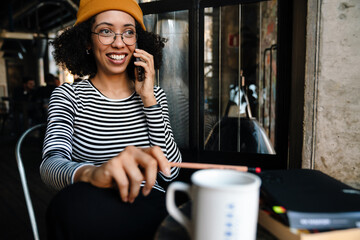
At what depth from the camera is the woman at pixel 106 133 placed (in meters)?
0.66

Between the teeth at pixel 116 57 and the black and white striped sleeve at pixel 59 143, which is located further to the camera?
the teeth at pixel 116 57

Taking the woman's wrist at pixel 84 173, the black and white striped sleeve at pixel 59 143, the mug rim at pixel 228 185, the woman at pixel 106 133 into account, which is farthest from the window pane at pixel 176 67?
the mug rim at pixel 228 185

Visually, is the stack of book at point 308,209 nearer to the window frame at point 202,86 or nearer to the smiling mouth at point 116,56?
the smiling mouth at point 116,56

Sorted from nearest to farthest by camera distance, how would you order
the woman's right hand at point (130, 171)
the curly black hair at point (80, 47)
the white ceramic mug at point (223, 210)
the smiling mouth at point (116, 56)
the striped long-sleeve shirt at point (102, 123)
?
the white ceramic mug at point (223, 210)
the woman's right hand at point (130, 171)
the striped long-sleeve shirt at point (102, 123)
the smiling mouth at point (116, 56)
the curly black hair at point (80, 47)

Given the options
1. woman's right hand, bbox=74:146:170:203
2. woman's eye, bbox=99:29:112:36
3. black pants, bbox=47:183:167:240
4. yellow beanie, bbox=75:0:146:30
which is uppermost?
yellow beanie, bbox=75:0:146:30

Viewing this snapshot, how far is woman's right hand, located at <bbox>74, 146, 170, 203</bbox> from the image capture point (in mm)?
631

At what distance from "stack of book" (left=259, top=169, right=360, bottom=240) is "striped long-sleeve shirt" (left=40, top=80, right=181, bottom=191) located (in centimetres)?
59

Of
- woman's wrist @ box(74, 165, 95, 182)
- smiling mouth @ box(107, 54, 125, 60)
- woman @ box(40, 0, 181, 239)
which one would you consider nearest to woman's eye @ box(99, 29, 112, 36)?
woman @ box(40, 0, 181, 239)

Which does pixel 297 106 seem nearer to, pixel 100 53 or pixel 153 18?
pixel 100 53

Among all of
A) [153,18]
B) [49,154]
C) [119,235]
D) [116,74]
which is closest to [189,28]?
[153,18]

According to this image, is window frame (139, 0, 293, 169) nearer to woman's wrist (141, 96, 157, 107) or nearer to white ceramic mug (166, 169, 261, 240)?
woman's wrist (141, 96, 157, 107)

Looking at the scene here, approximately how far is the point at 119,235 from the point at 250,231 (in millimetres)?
359

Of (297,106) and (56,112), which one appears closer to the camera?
(56,112)

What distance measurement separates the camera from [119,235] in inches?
27.0
